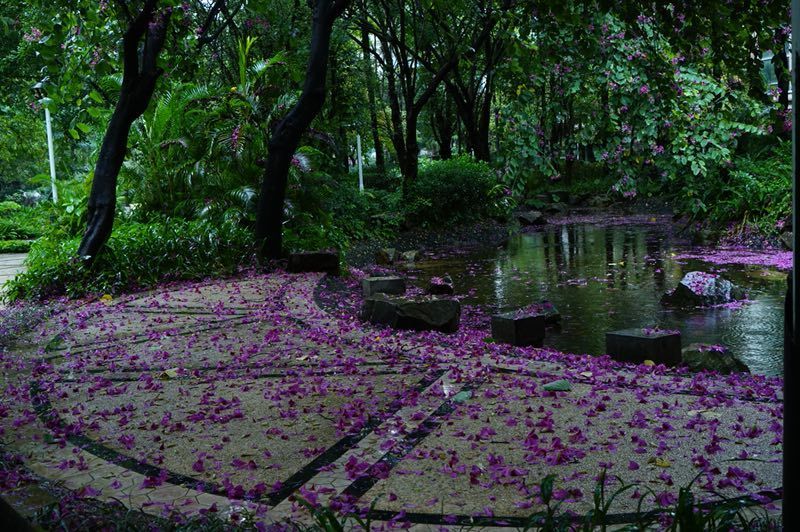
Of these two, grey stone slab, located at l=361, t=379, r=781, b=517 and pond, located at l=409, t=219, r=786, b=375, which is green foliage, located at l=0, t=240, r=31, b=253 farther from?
grey stone slab, located at l=361, t=379, r=781, b=517

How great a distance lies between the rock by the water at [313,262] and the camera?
9.30m

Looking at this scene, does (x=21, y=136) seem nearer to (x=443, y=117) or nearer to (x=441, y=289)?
(x=443, y=117)

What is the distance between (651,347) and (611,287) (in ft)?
12.7

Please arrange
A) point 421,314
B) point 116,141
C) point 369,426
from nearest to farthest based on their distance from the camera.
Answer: point 369,426 → point 421,314 → point 116,141

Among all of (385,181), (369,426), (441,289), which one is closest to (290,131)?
(441,289)

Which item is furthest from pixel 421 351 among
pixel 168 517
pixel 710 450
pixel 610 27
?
pixel 610 27

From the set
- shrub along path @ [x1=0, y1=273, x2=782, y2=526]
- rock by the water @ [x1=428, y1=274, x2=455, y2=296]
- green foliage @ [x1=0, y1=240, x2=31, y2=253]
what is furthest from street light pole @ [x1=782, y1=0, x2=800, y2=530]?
green foliage @ [x1=0, y1=240, x2=31, y2=253]

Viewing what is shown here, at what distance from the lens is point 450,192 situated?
16.2 metres

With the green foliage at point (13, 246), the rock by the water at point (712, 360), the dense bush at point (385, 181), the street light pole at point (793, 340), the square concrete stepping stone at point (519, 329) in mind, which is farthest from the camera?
the dense bush at point (385, 181)

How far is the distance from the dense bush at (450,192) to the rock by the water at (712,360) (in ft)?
35.3

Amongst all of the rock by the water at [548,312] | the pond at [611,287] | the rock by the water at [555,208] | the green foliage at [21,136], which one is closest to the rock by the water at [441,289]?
the pond at [611,287]

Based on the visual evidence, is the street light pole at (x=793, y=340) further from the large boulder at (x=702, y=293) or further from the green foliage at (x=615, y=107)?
the large boulder at (x=702, y=293)

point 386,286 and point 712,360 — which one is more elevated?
point 386,286

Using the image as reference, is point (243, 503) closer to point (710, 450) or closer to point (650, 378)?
point (710, 450)
